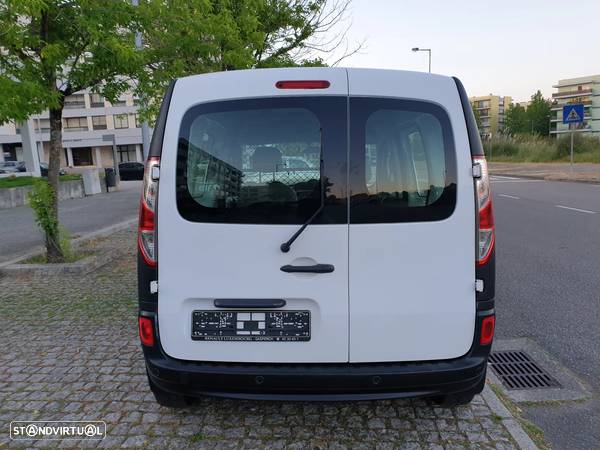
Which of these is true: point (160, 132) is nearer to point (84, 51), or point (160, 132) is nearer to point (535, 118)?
point (84, 51)

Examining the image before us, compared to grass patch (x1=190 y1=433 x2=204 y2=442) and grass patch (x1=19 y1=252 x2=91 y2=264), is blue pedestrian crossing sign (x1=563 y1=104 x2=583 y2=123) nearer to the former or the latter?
grass patch (x1=19 y1=252 x2=91 y2=264)

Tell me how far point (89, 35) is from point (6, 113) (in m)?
1.51

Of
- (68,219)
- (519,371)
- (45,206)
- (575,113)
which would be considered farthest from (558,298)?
(575,113)

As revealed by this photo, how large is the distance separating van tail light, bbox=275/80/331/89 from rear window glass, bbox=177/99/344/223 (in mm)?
84

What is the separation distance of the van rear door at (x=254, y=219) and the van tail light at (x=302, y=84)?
2 centimetres

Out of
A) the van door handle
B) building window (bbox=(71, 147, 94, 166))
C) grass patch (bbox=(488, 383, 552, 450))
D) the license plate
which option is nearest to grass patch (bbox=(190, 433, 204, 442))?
the license plate

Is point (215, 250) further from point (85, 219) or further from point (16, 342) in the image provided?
point (85, 219)

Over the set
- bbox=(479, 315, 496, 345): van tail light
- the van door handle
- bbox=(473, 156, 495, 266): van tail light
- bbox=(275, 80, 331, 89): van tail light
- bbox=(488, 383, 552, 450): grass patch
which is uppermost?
bbox=(275, 80, 331, 89): van tail light

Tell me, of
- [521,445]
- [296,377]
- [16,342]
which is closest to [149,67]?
[16,342]

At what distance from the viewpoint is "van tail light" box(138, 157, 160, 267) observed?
2.34m

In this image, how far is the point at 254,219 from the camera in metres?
2.25

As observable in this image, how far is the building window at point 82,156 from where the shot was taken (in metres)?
67.5

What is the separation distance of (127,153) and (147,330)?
6867 centimetres

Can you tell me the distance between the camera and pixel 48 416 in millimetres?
2879
